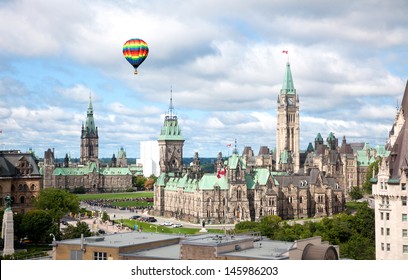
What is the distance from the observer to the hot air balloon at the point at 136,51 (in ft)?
333

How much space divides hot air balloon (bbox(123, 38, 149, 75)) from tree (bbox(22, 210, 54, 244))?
1163 inches

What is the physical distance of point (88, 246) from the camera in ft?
185

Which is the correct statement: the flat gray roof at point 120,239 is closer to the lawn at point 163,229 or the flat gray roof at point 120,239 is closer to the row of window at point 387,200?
the row of window at point 387,200

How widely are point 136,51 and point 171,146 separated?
9527cm

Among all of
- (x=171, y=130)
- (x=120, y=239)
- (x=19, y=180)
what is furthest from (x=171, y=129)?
(x=120, y=239)

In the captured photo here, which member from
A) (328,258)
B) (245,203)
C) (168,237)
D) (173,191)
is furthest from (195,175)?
(328,258)

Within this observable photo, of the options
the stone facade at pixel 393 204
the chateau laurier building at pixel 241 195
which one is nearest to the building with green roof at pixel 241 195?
the chateau laurier building at pixel 241 195

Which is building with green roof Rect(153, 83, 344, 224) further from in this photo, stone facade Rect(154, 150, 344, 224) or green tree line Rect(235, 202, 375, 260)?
green tree line Rect(235, 202, 375, 260)

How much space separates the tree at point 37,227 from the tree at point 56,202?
17.7 metres

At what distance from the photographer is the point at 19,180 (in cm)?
13200

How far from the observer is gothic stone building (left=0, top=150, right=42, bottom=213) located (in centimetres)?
12988

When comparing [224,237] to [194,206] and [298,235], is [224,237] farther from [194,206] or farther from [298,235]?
[194,206]

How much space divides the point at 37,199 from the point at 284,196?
192ft
